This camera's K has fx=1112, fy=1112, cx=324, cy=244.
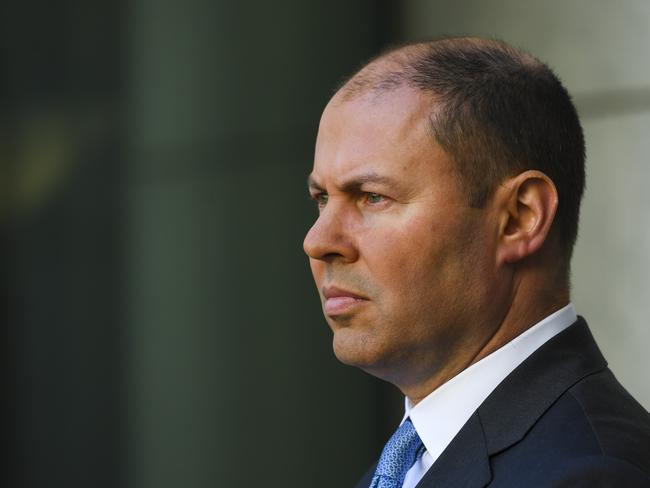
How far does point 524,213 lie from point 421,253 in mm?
227

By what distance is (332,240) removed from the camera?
226 cm

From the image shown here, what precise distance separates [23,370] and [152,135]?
1.22 meters

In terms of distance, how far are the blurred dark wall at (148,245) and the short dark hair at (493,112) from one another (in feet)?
9.14

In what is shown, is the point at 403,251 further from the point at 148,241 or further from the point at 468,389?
the point at 148,241

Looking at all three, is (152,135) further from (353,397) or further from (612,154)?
(612,154)

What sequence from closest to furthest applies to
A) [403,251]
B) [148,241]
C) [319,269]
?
1. [403,251]
2. [319,269]
3. [148,241]

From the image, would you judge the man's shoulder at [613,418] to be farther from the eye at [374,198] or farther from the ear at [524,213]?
the eye at [374,198]

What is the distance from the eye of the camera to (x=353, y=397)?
5371mm

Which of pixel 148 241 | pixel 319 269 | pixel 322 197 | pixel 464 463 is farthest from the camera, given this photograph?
pixel 148 241

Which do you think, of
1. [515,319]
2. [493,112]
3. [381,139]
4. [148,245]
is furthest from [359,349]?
[148,245]

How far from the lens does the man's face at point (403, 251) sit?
7.30ft

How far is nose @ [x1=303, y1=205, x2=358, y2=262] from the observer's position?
2.25m

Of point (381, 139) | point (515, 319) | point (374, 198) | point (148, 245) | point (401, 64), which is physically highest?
point (401, 64)

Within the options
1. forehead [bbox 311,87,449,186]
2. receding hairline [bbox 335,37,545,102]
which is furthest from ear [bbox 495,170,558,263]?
receding hairline [bbox 335,37,545,102]
